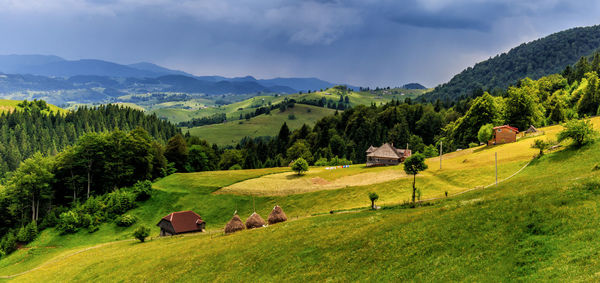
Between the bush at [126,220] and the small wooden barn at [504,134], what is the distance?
97.8m

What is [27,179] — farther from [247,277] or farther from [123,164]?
[247,277]

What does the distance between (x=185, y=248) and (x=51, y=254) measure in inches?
1696

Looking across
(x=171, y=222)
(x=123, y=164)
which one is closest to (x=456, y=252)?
(x=171, y=222)

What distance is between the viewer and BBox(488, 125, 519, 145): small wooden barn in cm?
8788

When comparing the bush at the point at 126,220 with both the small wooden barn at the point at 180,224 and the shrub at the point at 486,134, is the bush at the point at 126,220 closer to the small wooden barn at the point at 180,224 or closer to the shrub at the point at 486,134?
the small wooden barn at the point at 180,224

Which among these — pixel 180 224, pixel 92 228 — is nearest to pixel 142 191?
pixel 92 228

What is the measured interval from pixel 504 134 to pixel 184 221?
85.3m

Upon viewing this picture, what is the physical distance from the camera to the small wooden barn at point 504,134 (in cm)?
8788

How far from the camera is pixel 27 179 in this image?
85.1 m

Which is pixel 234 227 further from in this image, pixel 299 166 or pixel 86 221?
pixel 86 221

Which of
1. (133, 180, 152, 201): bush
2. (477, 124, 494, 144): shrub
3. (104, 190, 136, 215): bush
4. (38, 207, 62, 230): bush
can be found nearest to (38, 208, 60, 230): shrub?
(38, 207, 62, 230): bush

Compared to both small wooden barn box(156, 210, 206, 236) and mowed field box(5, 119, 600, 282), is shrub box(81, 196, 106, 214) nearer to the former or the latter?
small wooden barn box(156, 210, 206, 236)

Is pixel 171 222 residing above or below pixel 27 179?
below

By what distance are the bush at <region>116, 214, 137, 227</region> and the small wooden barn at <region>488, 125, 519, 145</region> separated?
97.8 metres
